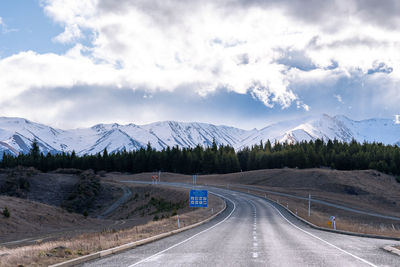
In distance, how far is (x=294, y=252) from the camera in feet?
56.9

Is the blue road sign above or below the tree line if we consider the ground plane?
below

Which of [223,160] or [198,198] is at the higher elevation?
[223,160]

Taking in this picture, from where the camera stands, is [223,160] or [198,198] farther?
[223,160]

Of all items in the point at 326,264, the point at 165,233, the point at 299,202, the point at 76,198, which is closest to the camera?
the point at 326,264

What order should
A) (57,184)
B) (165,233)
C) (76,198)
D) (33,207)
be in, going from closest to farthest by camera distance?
(165,233)
(33,207)
(76,198)
(57,184)

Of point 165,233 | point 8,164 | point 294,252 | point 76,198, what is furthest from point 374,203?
point 8,164

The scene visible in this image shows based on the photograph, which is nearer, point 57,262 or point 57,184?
point 57,262

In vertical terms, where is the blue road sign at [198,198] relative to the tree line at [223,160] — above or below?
below

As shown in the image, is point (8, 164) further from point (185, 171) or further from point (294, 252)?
point (294, 252)

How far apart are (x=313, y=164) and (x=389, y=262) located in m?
127

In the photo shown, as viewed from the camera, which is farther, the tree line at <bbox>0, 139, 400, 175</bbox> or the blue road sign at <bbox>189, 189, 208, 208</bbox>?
the tree line at <bbox>0, 139, 400, 175</bbox>

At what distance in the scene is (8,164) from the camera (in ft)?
539

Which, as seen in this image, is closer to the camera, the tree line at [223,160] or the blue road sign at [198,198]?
the blue road sign at [198,198]

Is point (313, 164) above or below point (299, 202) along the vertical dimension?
above
